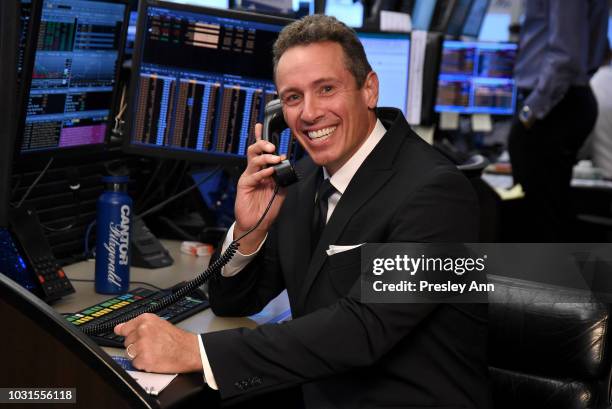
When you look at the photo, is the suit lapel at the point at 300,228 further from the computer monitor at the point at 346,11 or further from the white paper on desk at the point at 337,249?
the computer monitor at the point at 346,11

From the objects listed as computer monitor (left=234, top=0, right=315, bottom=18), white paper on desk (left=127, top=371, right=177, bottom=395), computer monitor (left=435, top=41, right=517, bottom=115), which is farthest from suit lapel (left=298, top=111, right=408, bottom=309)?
computer monitor (left=435, top=41, right=517, bottom=115)

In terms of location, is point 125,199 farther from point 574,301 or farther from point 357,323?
point 574,301

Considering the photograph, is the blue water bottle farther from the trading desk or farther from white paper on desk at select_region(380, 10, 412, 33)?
white paper on desk at select_region(380, 10, 412, 33)

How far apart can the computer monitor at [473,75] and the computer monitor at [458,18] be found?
0.65 ft

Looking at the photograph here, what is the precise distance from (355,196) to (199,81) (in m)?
0.79

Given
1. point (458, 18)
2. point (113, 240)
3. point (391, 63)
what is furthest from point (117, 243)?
point (458, 18)

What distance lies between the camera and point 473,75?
15.3 feet

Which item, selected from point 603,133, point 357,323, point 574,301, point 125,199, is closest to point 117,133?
point 125,199

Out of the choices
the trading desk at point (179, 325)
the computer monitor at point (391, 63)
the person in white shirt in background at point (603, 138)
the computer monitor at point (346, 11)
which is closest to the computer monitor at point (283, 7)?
the computer monitor at point (391, 63)

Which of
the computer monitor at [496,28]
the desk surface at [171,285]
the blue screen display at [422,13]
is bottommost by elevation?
the desk surface at [171,285]

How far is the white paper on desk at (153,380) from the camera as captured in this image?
1368mm

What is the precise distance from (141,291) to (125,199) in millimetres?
214

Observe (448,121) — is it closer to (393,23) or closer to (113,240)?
(393,23)

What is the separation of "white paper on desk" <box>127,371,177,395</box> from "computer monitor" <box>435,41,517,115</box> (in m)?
3.37
